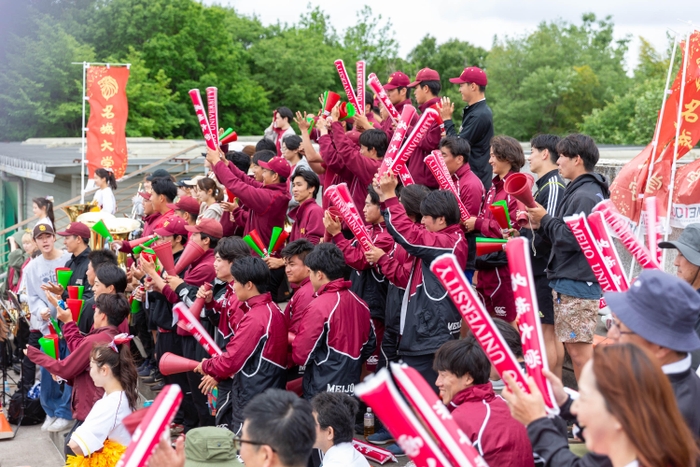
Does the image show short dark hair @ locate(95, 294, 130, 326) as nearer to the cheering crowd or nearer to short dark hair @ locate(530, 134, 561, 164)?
the cheering crowd

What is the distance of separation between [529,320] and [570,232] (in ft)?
7.52

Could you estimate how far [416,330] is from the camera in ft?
18.7

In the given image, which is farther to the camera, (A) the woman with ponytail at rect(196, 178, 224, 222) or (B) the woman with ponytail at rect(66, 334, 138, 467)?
(A) the woman with ponytail at rect(196, 178, 224, 222)

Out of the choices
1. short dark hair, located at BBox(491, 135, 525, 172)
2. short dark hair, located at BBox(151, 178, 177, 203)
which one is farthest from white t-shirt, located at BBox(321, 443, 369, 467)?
short dark hair, located at BBox(151, 178, 177, 203)

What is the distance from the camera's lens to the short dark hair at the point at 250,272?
18.8 ft

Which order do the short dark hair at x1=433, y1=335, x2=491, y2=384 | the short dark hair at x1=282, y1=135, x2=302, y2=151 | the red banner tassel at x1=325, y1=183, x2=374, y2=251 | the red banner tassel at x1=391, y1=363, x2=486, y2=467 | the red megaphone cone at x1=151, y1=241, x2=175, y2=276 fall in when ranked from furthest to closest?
the short dark hair at x1=282, y1=135, x2=302, y2=151 < the red megaphone cone at x1=151, y1=241, x2=175, y2=276 < the red banner tassel at x1=325, y1=183, x2=374, y2=251 < the short dark hair at x1=433, y1=335, x2=491, y2=384 < the red banner tassel at x1=391, y1=363, x2=486, y2=467

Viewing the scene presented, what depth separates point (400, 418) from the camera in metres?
2.60

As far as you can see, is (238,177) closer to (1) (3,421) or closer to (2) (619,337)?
(1) (3,421)

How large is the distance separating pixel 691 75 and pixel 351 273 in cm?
331

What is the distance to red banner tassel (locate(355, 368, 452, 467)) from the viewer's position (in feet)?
8.33

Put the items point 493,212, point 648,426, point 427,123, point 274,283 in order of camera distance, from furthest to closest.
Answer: point 274,283 < point 427,123 < point 493,212 < point 648,426

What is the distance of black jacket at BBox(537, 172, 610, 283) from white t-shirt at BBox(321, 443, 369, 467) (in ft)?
6.39

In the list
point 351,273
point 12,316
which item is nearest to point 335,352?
point 351,273

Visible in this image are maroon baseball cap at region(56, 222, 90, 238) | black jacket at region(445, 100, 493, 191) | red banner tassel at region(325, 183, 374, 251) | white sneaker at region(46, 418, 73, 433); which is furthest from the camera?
maroon baseball cap at region(56, 222, 90, 238)
